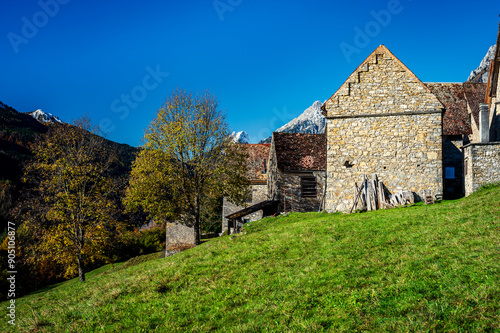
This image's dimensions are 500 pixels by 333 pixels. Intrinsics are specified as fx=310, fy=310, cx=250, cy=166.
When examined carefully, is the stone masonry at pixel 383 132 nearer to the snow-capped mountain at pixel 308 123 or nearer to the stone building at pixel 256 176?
the stone building at pixel 256 176

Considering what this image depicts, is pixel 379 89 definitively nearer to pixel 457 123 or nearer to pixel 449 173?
pixel 449 173

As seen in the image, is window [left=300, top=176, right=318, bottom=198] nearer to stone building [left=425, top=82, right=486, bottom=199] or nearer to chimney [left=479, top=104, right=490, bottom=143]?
stone building [left=425, top=82, right=486, bottom=199]

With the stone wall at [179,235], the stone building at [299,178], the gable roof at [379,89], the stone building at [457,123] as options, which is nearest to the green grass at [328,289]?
the gable roof at [379,89]

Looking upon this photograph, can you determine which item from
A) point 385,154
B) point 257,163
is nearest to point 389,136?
point 385,154

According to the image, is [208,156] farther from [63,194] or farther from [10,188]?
[10,188]

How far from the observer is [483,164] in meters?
17.1

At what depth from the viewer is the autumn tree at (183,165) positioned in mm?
21734

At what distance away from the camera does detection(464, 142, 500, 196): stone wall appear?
1700cm

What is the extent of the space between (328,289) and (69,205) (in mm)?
18190

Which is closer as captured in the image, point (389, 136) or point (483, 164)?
point (483, 164)

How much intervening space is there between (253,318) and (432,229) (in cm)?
711

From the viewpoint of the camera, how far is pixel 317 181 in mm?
28547

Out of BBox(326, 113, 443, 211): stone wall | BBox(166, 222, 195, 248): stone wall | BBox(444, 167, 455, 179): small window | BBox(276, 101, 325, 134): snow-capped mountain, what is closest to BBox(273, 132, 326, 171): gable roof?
BBox(326, 113, 443, 211): stone wall

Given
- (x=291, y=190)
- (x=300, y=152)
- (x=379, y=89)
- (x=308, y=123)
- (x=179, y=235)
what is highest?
(x=308, y=123)
